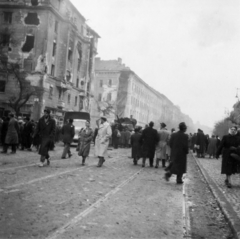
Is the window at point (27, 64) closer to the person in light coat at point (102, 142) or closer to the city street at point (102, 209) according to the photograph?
the person in light coat at point (102, 142)

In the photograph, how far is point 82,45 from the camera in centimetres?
5306

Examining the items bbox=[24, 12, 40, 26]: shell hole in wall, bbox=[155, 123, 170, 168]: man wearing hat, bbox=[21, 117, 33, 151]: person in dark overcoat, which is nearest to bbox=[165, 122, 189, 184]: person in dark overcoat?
bbox=[155, 123, 170, 168]: man wearing hat

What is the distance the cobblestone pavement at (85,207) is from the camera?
4875mm

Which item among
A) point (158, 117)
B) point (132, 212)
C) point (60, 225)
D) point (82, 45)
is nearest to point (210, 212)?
point (132, 212)

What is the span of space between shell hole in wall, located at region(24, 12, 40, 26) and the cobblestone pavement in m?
34.6

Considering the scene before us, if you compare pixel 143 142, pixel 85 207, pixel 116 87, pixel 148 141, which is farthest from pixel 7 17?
pixel 85 207

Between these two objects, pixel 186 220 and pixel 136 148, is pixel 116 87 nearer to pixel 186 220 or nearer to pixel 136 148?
pixel 136 148

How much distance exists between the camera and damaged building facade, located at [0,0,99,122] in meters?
40.8

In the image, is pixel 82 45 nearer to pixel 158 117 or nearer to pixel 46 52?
pixel 46 52

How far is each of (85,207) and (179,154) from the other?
4681 millimetres

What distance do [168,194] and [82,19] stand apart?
48784 millimetres

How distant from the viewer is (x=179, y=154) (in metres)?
10.4

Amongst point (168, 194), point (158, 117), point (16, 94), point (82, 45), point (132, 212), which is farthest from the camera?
point (158, 117)

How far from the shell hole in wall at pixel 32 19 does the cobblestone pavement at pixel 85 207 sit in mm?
34642
